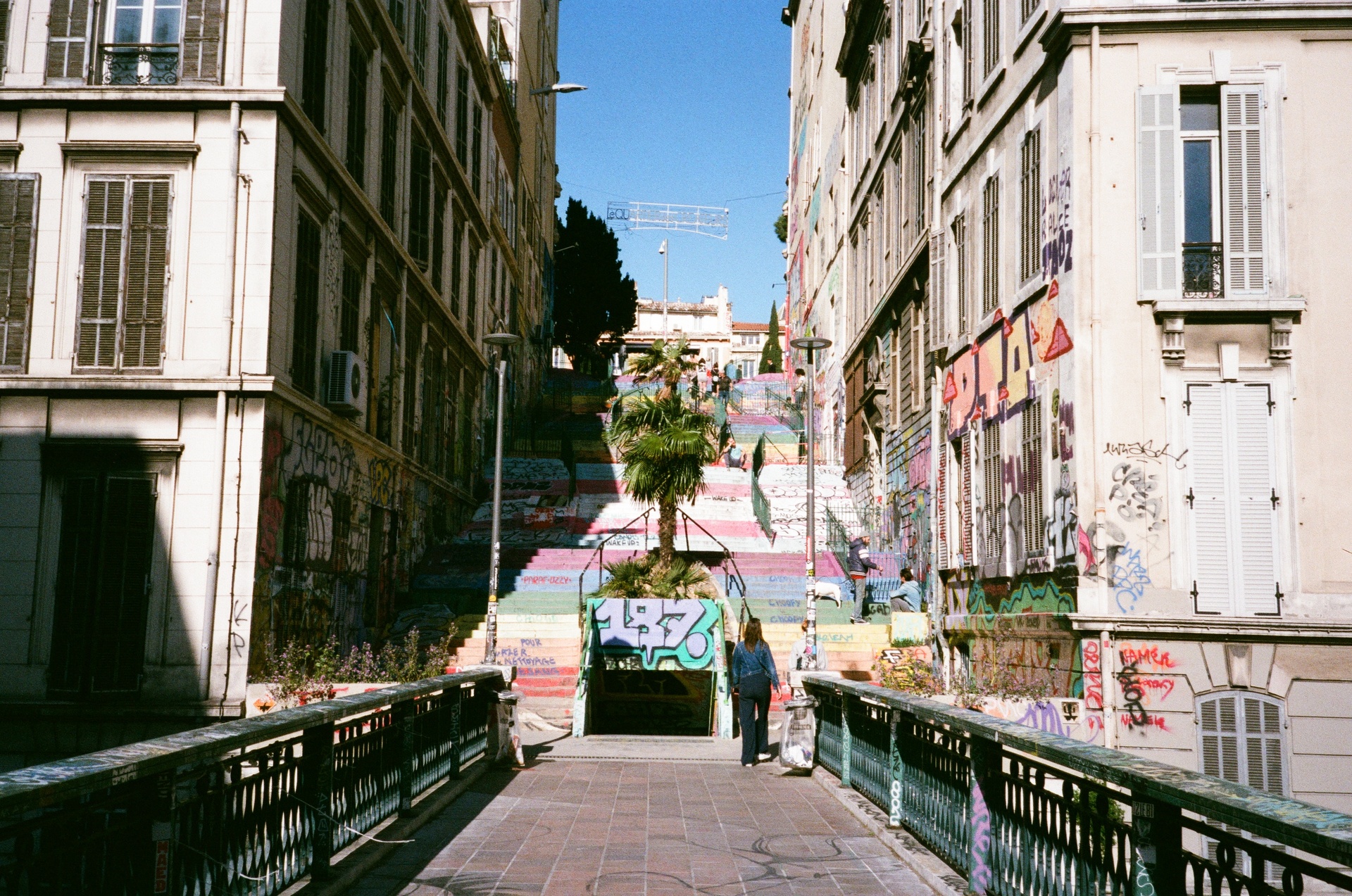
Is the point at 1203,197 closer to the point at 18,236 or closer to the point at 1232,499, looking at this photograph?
the point at 1232,499

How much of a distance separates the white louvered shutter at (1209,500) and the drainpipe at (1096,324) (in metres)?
1.08

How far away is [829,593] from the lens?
24438 millimetres

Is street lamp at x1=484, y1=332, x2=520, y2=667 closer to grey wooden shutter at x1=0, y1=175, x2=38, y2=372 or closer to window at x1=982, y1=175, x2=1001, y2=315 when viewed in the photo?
grey wooden shutter at x1=0, y1=175, x2=38, y2=372

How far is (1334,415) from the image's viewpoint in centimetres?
1470

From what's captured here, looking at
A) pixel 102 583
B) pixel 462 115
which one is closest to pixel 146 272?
pixel 102 583

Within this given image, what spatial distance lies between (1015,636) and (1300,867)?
1346cm

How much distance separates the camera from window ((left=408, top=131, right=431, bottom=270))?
2508cm

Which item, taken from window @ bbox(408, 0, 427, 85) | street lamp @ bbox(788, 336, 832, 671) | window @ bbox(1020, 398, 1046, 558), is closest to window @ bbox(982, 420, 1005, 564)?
window @ bbox(1020, 398, 1046, 558)

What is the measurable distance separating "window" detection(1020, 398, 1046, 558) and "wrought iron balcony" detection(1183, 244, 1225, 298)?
241 cm

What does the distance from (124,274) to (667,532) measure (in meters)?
11.0

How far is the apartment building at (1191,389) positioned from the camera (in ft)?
47.0

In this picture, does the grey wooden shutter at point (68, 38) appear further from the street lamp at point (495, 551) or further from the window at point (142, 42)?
the street lamp at point (495, 551)

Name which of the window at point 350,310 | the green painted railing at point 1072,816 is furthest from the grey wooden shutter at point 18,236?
the green painted railing at point 1072,816

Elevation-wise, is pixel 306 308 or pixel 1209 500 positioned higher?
pixel 306 308
